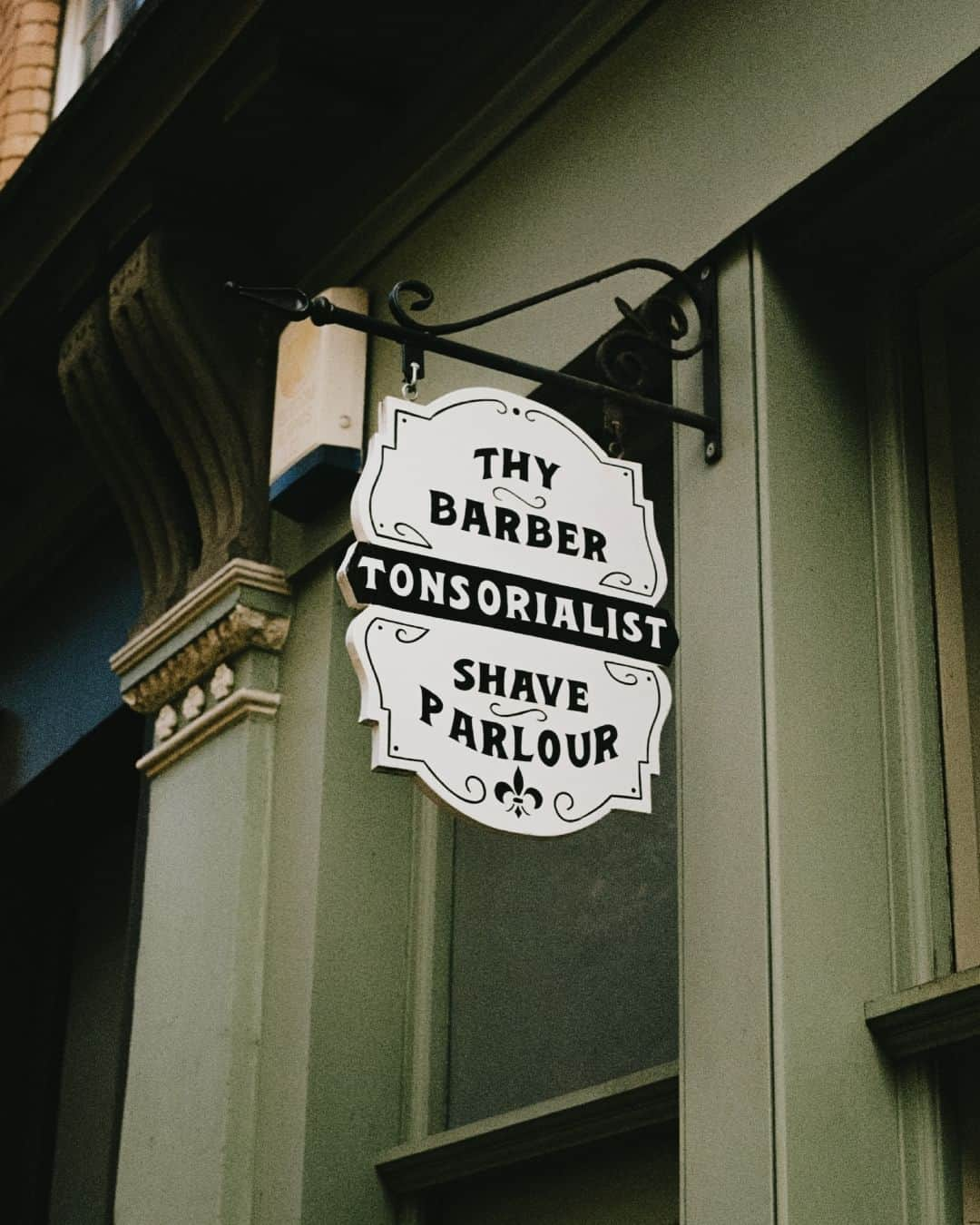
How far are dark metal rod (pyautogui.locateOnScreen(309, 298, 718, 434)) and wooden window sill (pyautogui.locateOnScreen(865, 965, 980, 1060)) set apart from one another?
51.7 inches

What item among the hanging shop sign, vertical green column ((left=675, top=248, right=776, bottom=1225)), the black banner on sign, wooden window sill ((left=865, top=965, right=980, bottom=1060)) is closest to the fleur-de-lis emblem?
the hanging shop sign

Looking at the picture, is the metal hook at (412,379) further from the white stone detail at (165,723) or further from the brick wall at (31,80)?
the brick wall at (31,80)

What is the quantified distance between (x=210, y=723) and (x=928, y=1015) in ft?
9.40

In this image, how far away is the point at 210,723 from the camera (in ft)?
20.7

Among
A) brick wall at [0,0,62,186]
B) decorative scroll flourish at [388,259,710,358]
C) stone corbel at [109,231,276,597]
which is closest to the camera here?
decorative scroll flourish at [388,259,710,358]

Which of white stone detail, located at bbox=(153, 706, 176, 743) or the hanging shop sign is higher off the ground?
white stone detail, located at bbox=(153, 706, 176, 743)

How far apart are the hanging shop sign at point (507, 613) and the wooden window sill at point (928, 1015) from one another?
61 cm

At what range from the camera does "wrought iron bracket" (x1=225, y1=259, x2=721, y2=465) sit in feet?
14.2

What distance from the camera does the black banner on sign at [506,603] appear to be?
4059mm

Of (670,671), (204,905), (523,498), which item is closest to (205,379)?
(204,905)

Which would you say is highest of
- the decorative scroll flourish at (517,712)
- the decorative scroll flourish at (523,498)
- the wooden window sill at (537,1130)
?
the decorative scroll flourish at (523,498)

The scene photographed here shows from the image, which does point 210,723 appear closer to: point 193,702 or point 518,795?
point 193,702

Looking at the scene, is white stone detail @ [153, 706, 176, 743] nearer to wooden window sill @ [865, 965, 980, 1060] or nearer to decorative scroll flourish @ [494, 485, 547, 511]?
decorative scroll flourish @ [494, 485, 547, 511]

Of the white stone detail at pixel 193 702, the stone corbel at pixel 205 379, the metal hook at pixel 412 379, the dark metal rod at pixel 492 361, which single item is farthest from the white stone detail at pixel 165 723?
the metal hook at pixel 412 379
